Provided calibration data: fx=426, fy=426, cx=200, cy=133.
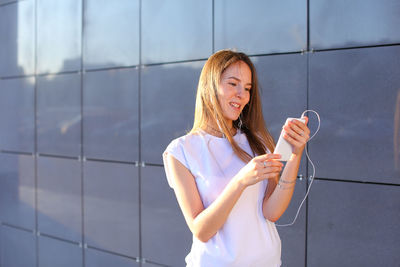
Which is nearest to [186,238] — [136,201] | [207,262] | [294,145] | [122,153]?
[136,201]

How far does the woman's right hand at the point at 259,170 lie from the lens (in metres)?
1.59

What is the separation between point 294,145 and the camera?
1.71 m

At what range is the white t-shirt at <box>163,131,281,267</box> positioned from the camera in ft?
5.60

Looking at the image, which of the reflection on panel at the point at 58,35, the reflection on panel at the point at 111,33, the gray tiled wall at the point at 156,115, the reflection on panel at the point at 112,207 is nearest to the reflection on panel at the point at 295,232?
the gray tiled wall at the point at 156,115

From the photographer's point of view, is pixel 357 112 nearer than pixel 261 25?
Yes

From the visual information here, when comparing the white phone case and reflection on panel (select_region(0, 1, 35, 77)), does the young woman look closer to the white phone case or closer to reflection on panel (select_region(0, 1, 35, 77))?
the white phone case

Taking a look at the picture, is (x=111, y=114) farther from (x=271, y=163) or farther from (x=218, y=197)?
(x=271, y=163)

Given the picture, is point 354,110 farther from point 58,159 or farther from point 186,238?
point 58,159

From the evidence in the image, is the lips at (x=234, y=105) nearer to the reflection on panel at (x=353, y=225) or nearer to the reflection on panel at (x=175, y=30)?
the reflection on panel at (x=353, y=225)

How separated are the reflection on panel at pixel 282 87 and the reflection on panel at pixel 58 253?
96.6 inches

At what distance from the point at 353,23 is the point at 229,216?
61.2 inches

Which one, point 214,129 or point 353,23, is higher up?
point 353,23

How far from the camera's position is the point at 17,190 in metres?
4.75

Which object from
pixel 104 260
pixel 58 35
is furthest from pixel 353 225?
pixel 58 35
